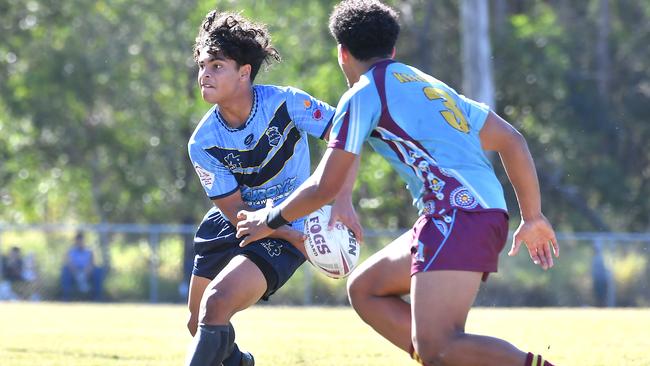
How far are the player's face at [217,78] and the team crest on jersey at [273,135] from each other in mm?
277

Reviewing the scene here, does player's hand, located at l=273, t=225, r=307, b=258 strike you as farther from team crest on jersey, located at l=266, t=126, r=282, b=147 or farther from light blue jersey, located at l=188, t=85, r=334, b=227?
team crest on jersey, located at l=266, t=126, r=282, b=147

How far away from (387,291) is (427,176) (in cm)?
64

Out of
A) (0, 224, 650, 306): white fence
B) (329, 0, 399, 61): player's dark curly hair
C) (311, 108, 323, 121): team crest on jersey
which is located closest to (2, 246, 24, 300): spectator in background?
(0, 224, 650, 306): white fence

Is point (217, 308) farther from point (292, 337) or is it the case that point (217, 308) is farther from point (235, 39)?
point (292, 337)

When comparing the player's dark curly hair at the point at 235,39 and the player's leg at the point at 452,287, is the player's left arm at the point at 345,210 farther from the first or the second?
the player's dark curly hair at the point at 235,39

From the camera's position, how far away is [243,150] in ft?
20.6

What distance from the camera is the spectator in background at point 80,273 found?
2155 centimetres

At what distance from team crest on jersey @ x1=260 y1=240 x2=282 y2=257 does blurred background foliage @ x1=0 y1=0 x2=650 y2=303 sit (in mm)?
Answer: 19657

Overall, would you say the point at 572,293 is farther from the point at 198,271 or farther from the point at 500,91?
the point at 198,271

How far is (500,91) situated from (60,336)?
18821mm

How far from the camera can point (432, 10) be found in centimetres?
2931

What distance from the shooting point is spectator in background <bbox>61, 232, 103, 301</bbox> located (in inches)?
848

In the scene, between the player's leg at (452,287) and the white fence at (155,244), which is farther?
A: the white fence at (155,244)

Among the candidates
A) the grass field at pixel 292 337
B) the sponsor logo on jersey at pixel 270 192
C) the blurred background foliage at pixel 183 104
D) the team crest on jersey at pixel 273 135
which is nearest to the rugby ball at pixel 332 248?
the sponsor logo on jersey at pixel 270 192
